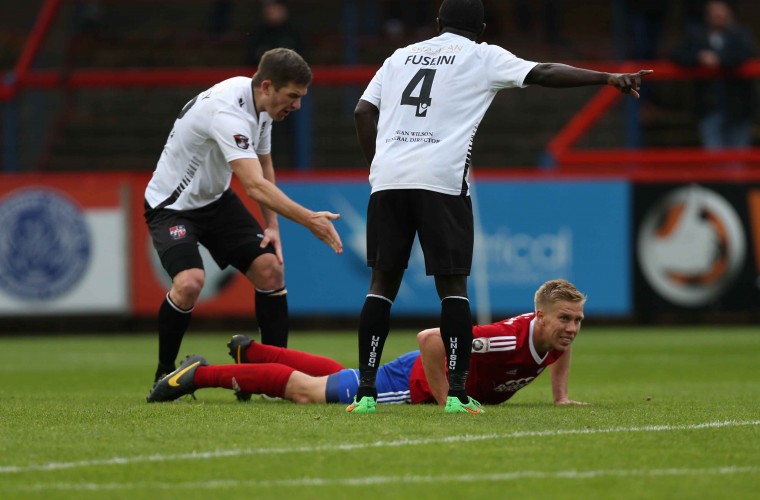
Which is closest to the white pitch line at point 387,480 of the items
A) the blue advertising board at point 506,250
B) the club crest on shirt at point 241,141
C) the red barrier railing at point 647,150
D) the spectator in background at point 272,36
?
the club crest on shirt at point 241,141

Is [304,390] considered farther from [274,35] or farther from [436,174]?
[274,35]

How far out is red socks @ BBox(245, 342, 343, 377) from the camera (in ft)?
25.2

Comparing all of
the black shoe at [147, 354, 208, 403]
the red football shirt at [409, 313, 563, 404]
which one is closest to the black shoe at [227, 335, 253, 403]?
the black shoe at [147, 354, 208, 403]

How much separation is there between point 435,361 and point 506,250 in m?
8.63

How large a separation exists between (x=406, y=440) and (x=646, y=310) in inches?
413

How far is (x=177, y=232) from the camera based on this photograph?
7.96 meters

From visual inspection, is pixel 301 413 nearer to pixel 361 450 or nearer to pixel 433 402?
pixel 433 402

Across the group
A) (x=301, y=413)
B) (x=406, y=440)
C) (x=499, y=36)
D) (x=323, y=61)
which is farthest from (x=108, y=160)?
(x=406, y=440)

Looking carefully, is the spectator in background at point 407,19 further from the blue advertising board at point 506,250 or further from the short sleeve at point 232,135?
the short sleeve at point 232,135

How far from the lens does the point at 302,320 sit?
16.8 m

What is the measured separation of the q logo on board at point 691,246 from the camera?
50.9 feet

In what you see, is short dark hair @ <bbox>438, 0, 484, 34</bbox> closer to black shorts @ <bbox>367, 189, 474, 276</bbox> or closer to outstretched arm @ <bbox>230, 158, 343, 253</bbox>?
black shorts @ <bbox>367, 189, 474, 276</bbox>

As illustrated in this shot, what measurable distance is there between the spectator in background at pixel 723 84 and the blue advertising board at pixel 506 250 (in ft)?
5.75

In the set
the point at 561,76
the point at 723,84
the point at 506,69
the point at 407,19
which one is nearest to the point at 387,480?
the point at 561,76
